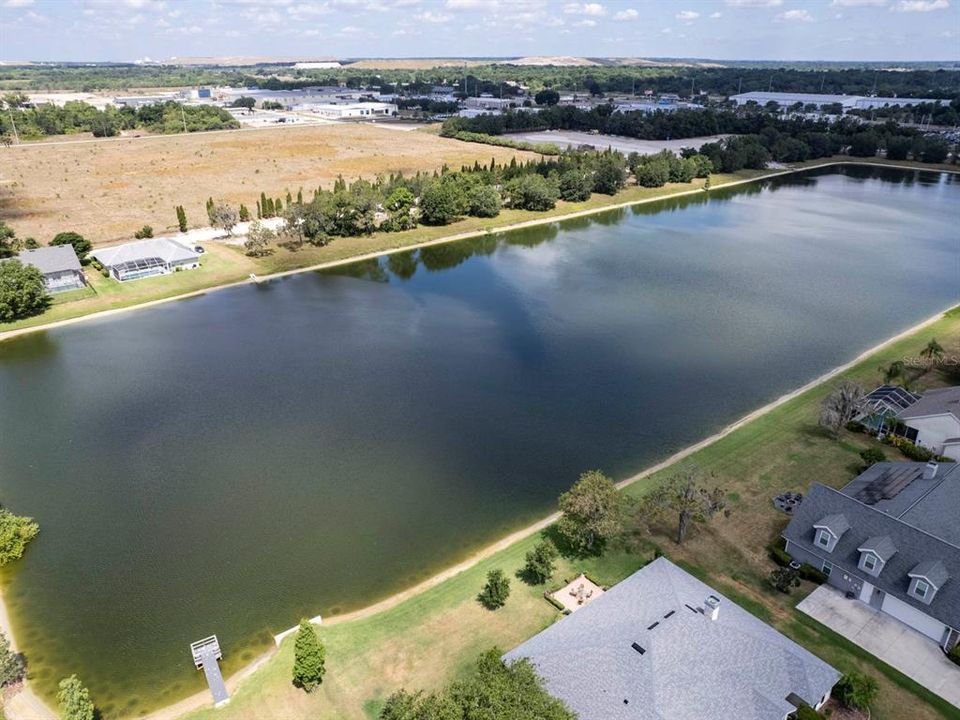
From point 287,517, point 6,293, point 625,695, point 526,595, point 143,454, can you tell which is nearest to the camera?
point 625,695

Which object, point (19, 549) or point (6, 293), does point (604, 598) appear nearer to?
point (19, 549)

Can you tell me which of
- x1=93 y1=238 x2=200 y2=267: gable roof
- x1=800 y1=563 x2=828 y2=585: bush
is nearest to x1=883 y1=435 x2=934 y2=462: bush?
x1=800 y1=563 x2=828 y2=585: bush

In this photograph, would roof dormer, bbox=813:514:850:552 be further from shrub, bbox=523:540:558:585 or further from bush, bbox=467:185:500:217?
bush, bbox=467:185:500:217

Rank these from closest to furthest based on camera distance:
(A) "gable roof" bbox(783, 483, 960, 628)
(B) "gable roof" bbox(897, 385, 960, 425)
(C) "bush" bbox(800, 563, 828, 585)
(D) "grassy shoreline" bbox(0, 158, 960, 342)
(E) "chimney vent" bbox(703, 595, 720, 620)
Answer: (E) "chimney vent" bbox(703, 595, 720, 620)
(A) "gable roof" bbox(783, 483, 960, 628)
(C) "bush" bbox(800, 563, 828, 585)
(B) "gable roof" bbox(897, 385, 960, 425)
(D) "grassy shoreline" bbox(0, 158, 960, 342)

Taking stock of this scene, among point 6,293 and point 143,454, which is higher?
point 6,293

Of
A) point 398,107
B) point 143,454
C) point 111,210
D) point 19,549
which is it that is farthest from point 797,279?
point 398,107
